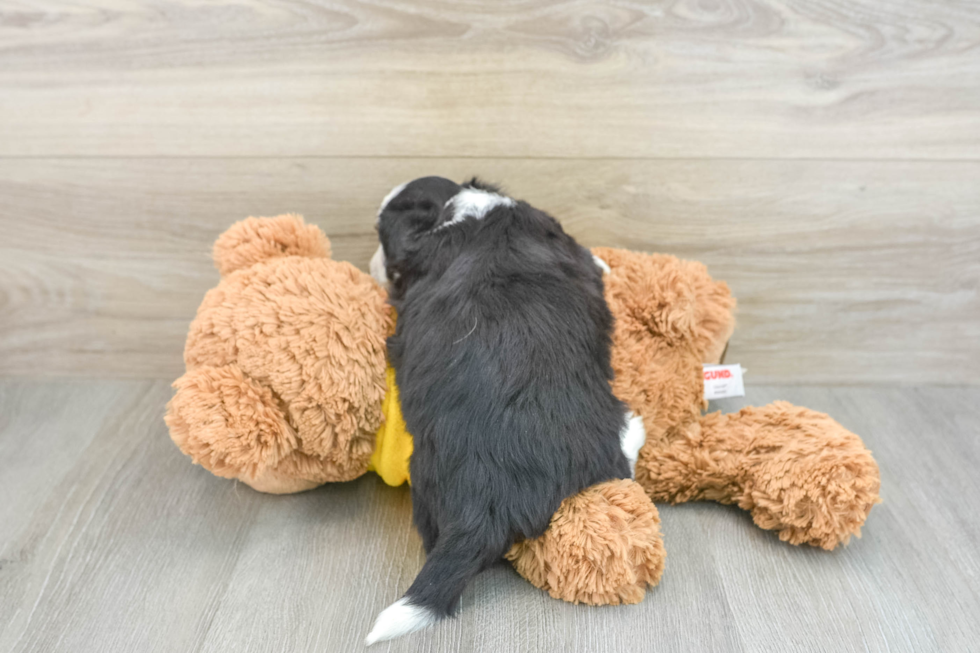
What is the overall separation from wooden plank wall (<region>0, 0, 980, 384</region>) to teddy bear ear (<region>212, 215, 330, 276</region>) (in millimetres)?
122

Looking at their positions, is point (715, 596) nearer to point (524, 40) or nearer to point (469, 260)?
point (469, 260)

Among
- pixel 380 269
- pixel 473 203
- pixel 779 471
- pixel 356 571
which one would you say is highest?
pixel 473 203

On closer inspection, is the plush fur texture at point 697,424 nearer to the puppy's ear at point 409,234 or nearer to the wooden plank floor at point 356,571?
the wooden plank floor at point 356,571

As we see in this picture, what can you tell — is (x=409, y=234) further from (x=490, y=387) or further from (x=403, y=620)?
(x=403, y=620)

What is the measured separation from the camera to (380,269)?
31.7 inches

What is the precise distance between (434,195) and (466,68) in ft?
0.74

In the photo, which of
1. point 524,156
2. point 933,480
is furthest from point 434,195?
point 933,480

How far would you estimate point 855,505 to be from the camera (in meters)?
0.68

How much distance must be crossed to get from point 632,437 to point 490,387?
178mm

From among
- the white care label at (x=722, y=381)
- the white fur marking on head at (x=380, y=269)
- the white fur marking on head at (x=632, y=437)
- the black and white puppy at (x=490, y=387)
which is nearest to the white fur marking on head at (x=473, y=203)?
the black and white puppy at (x=490, y=387)

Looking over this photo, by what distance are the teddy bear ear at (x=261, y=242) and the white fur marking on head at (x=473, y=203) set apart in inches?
8.0

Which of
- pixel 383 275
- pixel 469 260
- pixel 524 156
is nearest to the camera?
pixel 469 260

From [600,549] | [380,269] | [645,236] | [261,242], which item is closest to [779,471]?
[600,549]

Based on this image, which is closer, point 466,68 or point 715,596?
point 715,596
